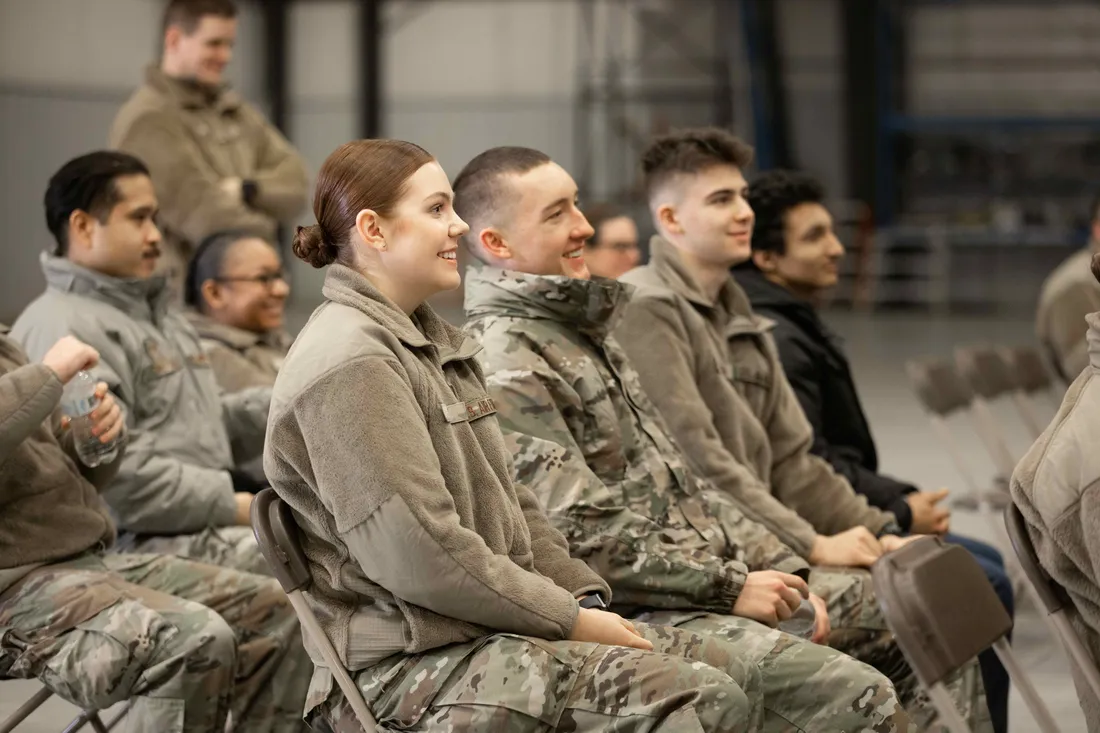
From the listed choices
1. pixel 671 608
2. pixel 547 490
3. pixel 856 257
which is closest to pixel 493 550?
pixel 547 490

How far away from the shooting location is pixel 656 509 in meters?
3.06

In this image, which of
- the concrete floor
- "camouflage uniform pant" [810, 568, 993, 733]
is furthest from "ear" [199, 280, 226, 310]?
"camouflage uniform pant" [810, 568, 993, 733]

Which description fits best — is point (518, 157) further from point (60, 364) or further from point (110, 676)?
point (110, 676)

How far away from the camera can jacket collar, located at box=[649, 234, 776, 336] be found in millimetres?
3668

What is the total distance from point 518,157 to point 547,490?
28.7 inches

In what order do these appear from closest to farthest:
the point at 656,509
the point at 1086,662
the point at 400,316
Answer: the point at 400,316, the point at 1086,662, the point at 656,509

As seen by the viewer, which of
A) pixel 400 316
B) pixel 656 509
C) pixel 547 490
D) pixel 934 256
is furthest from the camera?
pixel 934 256

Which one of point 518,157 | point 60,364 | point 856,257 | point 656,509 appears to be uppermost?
point 518,157

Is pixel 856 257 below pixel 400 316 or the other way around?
below

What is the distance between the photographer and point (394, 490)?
2.27 meters

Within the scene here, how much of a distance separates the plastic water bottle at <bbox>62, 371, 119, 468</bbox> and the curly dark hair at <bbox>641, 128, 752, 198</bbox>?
4.95ft

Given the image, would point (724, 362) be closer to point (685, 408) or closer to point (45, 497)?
point (685, 408)

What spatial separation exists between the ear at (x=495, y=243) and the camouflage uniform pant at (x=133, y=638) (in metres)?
0.92

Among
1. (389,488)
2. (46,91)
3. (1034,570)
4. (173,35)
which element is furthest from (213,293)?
(46,91)
